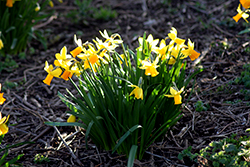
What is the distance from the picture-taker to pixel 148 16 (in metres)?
4.19

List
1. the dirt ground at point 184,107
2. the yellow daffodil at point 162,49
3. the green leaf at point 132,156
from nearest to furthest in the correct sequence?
the green leaf at point 132,156, the yellow daffodil at point 162,49, the dirt ground at point 184,107

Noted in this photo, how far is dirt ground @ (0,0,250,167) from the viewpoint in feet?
6.60

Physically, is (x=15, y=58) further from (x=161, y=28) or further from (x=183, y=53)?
(x=183, y=53)

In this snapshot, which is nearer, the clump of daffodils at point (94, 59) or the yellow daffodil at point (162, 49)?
the clump of daffodils at point (94, 59)

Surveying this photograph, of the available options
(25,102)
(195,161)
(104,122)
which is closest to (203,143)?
(195,161)

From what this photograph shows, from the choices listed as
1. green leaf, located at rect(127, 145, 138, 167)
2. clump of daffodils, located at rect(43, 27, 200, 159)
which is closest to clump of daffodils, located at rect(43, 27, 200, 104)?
clump of daffodils, located at rect(43, 27, 200, 159)

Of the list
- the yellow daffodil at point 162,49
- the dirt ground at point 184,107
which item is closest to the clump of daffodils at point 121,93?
the yellow daffodil at point 162,49

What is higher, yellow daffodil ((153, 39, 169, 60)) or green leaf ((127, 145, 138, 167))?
yellow daffodil ((153, 39, 169, 60))

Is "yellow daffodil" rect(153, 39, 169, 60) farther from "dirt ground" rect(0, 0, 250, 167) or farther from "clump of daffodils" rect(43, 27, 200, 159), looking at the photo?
"dirt ground" rect(0, 0, 250, 167)

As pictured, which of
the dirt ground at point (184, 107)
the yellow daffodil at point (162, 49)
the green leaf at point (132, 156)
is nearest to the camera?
the green leaf at point (132, 156)

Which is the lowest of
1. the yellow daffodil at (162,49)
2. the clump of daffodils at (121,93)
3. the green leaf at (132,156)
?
the green leaf at (132,156)

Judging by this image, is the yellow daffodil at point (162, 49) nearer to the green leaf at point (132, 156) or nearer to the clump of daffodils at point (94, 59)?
the clump of daffodils at point (94, 59)

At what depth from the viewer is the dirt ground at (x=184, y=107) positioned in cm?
201

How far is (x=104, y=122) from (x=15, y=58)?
214 cm
